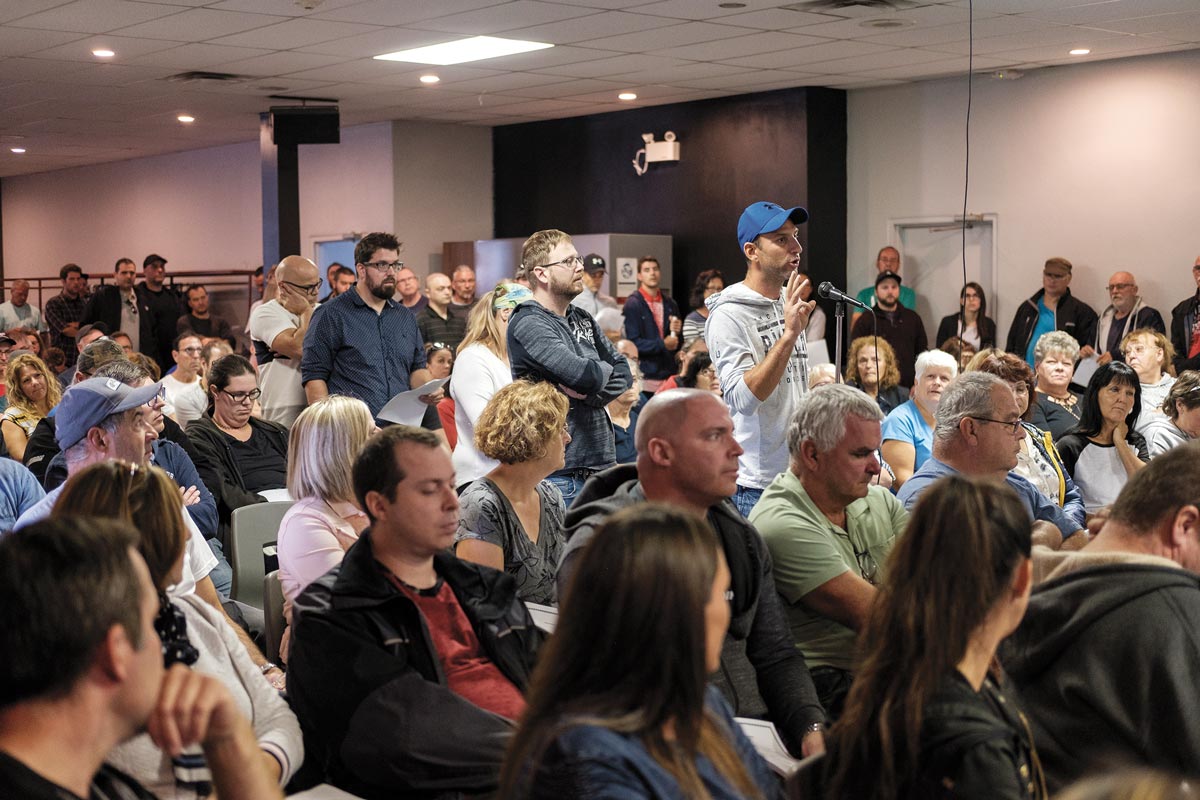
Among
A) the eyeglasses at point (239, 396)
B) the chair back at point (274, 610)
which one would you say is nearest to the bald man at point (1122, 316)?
the eyeglasses at point (239, 396)

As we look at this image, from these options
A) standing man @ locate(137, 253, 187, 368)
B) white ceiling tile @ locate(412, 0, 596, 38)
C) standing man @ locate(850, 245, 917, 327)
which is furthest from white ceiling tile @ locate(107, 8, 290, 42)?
standing man @ locate(850, 245, 917, 327)

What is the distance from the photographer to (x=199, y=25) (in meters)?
7.67

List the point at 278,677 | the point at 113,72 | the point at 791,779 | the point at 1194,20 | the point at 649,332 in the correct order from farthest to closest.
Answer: the point at 649,332 → the point at 113,72 → the point at 1194,20 → the point at 278,677 → the point at 791,779

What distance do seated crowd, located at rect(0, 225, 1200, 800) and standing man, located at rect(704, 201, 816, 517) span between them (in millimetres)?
11

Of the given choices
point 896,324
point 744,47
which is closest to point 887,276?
point 896,324

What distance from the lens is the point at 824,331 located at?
10.7 m

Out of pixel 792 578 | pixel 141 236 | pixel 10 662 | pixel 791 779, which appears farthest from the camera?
pixel 141 236

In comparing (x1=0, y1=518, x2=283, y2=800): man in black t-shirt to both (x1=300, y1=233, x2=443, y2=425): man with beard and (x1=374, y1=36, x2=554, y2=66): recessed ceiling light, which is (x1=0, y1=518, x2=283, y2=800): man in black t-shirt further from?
(x1=374, y1=36, x2=554, y2=66): recessed ceiling light

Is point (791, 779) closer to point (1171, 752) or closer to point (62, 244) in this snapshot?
point (1171, 752)

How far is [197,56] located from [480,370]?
196 inches

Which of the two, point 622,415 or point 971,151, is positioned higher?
point 971,151

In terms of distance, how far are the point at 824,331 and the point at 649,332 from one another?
1425 millimetres

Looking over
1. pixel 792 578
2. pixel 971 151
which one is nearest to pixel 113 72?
pixel 971 151

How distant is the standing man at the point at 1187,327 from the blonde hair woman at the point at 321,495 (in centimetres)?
689
